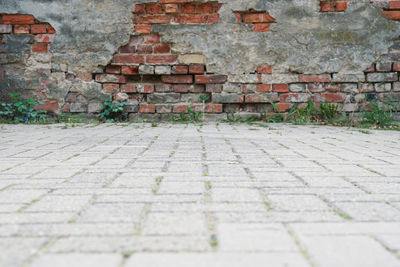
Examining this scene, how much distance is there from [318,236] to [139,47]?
470 centimetres

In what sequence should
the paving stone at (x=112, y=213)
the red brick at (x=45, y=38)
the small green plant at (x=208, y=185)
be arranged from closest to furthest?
the paving stone at (x=112, y=213)
the small green plant at (x=208, y=185)
the red brick at (x=45, y=38)

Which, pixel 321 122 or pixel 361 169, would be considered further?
pixel 321 122

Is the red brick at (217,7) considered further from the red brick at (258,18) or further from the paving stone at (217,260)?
the paving stone at (217,260)

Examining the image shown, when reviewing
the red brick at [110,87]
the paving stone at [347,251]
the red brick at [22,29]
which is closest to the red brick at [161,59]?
the red brick at [110,87]

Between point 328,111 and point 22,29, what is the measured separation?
4.98 m

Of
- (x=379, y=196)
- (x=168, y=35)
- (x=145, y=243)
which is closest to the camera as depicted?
(x=145, y=243)

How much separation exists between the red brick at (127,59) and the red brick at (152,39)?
10.9 inches

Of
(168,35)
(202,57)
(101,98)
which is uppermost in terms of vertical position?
(168,35)

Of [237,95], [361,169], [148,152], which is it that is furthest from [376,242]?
[237,95]

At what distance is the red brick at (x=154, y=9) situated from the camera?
16.6ft

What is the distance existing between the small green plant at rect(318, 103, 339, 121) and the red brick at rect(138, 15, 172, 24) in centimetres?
279

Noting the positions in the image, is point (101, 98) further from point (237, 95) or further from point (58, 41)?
point (237, 95)

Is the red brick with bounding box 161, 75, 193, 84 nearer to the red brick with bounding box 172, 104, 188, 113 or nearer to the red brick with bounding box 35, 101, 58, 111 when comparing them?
the red brick with bounding box 172, 104, 188, 113

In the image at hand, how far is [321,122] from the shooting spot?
5.14 meters
